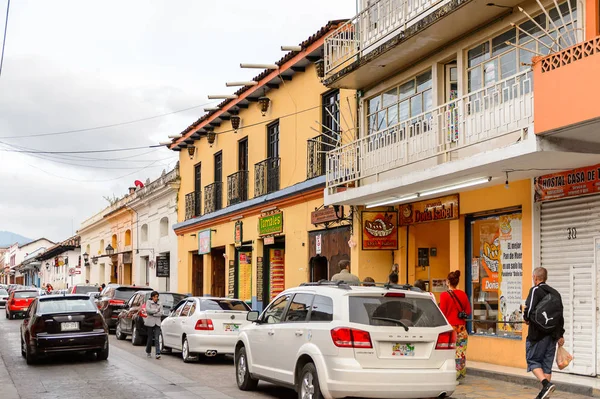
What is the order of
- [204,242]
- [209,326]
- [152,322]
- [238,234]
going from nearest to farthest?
[209,326] < [152,322] < [238,234] < [204,242]

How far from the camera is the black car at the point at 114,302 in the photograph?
82.8ft

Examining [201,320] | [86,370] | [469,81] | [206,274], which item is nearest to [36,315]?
[86,370]

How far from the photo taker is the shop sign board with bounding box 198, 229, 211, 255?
3008 centimetres

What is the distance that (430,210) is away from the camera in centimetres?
1691

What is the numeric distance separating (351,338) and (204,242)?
2158cm

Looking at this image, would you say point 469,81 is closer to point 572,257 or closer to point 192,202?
point 572,257

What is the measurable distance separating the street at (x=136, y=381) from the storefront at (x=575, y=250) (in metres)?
1.26

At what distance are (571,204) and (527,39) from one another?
113 inches

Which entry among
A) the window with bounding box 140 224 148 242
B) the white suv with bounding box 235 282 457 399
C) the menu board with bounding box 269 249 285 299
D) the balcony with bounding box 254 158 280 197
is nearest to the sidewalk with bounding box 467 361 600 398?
the white suv with bounding box 235 282 457 399

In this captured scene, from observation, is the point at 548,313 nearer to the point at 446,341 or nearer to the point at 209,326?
the point at 446,341

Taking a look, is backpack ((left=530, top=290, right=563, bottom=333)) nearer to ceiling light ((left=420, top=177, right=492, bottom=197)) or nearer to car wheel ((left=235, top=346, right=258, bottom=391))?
ceiling light ((left=420, top=177, right=492, bottom=197))

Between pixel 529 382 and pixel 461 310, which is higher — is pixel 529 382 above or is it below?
below

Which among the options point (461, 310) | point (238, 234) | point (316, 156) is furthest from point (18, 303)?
point (461, 310)

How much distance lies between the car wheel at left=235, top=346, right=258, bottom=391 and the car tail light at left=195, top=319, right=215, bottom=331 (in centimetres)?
379
